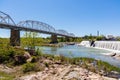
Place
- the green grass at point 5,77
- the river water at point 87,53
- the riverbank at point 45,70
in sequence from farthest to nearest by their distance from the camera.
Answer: the river water at point 87,53
the green grass at point 5,77
the riverbank at point 45,70

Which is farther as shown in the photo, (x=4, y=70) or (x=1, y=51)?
(x=1, y=51)

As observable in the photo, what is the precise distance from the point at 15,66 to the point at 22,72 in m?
3.02

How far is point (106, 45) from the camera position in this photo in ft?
257

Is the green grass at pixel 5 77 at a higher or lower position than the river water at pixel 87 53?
higher

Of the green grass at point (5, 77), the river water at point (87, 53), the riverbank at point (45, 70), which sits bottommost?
the river water at point (87, 53)

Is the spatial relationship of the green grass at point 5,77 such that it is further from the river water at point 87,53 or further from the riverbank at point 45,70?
the river water at point 87,53

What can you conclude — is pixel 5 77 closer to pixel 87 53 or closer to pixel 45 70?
pixel 45 70

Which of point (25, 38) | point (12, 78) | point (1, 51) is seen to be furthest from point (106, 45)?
point (12, 78)

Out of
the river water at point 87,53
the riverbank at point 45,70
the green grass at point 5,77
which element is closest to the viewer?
the riverbank at point 45,70

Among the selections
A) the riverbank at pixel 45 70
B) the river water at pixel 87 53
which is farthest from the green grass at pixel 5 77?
the river water at pixel 87 53

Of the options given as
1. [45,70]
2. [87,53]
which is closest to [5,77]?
[45,70]

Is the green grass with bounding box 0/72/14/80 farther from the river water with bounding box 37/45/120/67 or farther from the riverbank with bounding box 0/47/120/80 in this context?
the river water with bounding box 37/45/120/67

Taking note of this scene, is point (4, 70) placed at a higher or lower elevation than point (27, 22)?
lower

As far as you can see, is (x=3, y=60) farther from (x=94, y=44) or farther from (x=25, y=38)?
(x=94, y=44)
